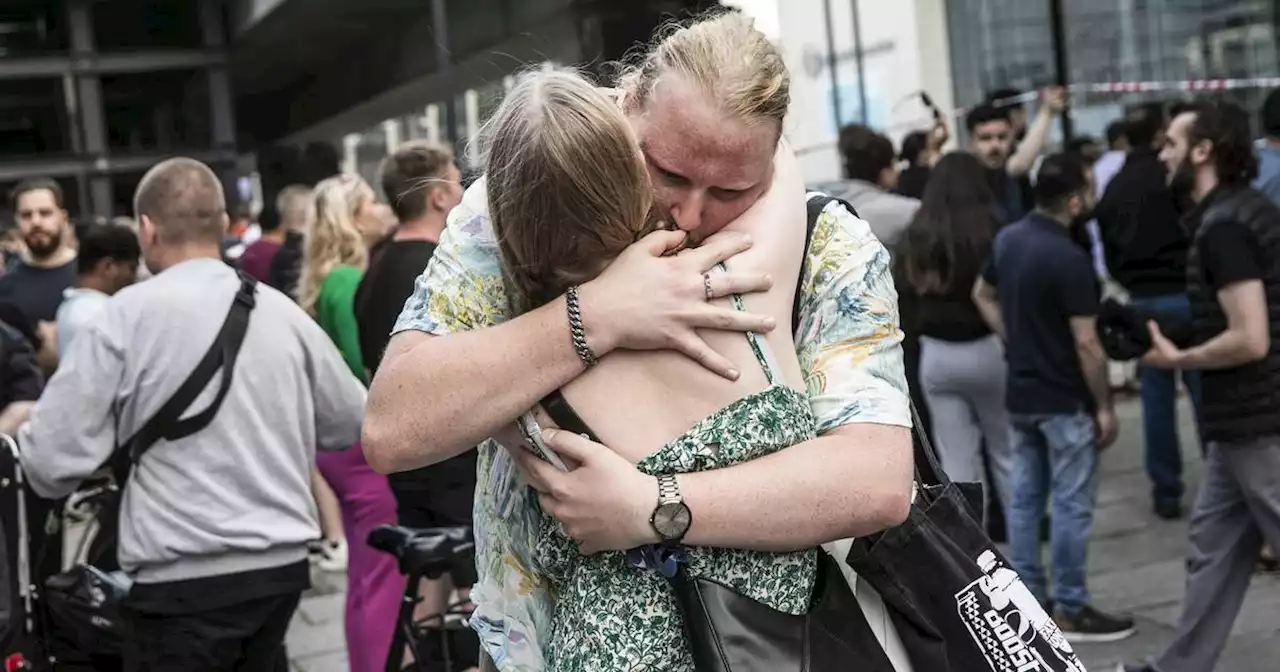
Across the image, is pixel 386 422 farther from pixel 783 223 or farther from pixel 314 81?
pixel 314 81

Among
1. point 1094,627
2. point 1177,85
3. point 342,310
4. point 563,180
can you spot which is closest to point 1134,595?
point 1094,627

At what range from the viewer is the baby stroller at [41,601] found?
403cm

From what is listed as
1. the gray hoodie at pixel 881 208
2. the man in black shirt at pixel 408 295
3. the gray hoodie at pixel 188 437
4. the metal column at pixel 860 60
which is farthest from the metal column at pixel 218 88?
the gray hoodie at pixel 188 437

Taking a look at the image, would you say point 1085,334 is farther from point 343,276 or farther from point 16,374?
point 16,374

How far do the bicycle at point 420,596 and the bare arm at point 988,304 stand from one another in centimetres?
268

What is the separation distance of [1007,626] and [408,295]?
129 inches

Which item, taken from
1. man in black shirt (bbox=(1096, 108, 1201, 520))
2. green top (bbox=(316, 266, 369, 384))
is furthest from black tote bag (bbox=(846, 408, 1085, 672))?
man in black shirt (bbox=(1096, 108, 1201, 520))

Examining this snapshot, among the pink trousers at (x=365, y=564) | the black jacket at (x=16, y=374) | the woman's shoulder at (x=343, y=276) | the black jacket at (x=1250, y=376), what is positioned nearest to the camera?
the black jacket at (x=1250, y=376)

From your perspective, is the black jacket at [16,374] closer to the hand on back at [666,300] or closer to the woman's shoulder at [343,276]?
the woman's shoulder at [343,276]

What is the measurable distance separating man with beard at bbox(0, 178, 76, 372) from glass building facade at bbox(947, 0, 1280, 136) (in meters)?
6.76

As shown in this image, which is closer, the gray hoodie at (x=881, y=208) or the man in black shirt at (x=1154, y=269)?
the gray hoodie at (x=881, y=208)

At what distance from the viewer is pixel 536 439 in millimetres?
1836

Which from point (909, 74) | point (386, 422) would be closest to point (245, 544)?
point (386, 422)

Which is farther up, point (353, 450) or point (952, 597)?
point (952, 597)
